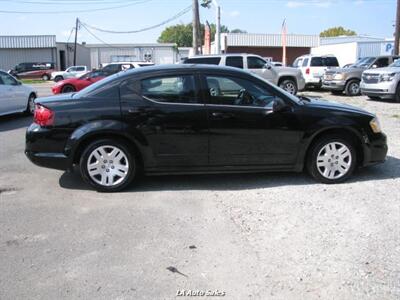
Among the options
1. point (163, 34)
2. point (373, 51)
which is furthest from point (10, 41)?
point (163, 34)

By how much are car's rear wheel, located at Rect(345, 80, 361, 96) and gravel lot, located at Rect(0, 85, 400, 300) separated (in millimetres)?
14582

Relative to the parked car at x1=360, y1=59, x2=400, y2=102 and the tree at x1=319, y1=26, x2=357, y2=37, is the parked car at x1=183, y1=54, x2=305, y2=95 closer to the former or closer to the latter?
the parked car at x1=360, y1=59, x2=400, y2=102

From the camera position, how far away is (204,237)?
4.61 m

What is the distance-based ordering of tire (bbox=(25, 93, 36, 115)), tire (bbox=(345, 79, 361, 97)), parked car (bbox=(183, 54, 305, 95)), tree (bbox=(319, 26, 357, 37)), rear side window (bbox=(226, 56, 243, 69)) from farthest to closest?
tree (bbox=(319, 26, 357, 37)), tire (bbox=(345, 79, 361, 97)), rear side window (bbox=(226, 56, 243, 69)), parked car (bbox=(183, 54, 305, 95)), tire (bbox=(25, 93, 36, 115))

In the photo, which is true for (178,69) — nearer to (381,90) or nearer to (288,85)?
(381,90)

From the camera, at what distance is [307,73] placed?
23375 mm

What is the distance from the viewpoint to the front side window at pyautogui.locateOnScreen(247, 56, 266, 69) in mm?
19344

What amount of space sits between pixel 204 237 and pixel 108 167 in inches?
78.5

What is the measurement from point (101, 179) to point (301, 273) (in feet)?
10.2

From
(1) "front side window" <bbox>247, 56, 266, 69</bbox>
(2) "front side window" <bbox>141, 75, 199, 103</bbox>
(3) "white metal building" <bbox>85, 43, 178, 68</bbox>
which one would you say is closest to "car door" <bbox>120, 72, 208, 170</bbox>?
(2) "front side window" <bbox>141, 75, 199, 103</bbox>

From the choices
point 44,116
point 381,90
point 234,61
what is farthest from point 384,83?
point 44,116

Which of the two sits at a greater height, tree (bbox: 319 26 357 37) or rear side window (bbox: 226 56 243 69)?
tree (bbox: 319 26 357 37)

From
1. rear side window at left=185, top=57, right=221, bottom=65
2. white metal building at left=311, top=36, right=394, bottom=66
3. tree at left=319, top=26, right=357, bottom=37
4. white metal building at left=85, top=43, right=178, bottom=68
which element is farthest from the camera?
tree at left=319, top=26, right=357, bottom=37

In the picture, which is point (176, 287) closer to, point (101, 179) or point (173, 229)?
point (173, 229)
